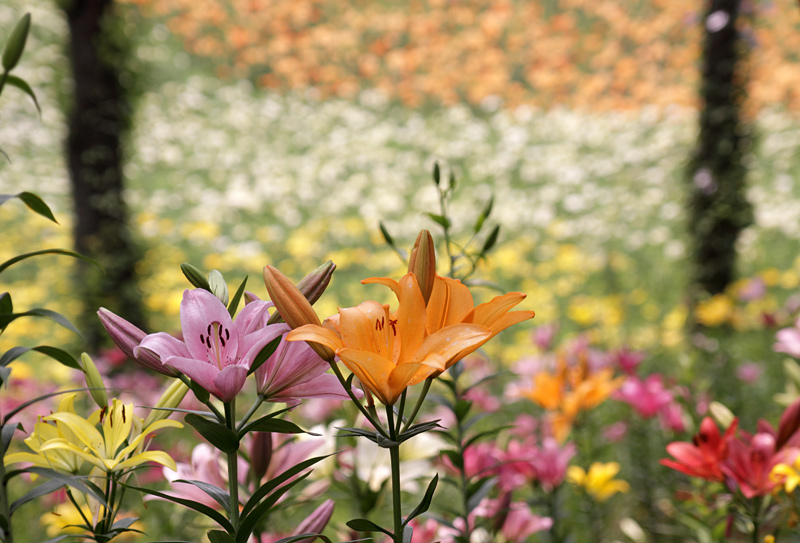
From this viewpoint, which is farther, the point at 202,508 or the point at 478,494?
the point at 478,494

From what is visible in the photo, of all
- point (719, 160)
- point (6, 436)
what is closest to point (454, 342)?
point (6, 436)

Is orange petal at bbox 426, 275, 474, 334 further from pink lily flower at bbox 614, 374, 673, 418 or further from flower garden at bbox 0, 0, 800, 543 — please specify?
pink lily flower at bbox 614, 374, 673, 418

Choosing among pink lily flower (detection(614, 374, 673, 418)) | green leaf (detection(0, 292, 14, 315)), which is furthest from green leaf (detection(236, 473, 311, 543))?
pink lily flower (detection(614, 374, 673, 418))

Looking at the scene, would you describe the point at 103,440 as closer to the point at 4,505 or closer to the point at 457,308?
the point at 4,505

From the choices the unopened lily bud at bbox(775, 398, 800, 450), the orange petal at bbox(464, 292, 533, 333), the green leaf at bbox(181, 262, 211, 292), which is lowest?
the unopened lily bud at bbox(775, 398, 800, 450)

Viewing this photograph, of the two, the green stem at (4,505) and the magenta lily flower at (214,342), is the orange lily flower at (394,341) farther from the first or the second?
the green stem at (4,505)

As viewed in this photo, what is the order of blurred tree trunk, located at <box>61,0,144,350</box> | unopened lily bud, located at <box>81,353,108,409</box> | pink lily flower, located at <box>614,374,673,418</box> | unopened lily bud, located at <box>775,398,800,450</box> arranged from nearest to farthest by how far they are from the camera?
1. unopened lily bud, located at <box>81,353,108,409</box>
2. unopened lily bud, located at <box>775,398,800,450</box>
3. pink lily flower, located at <box>614,374,673,418</box>
4. blurred tree trunk, located at <box>61,0,144,350</box>

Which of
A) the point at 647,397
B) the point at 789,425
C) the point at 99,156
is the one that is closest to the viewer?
the point at 789,425

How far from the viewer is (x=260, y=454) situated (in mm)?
569

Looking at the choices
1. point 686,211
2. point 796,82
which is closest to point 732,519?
point 686,211

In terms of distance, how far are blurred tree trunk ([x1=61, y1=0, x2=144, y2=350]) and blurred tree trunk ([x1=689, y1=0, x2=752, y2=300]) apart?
2.89 m

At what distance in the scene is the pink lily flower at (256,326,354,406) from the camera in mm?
462

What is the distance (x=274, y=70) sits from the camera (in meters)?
8.20

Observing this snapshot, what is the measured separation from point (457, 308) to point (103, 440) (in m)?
0.33
